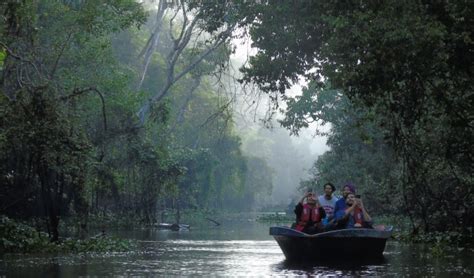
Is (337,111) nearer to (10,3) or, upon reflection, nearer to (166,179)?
(166,179)

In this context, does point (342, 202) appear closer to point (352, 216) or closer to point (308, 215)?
point (352, 216)

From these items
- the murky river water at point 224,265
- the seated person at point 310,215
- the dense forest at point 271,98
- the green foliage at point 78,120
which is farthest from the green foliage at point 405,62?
the green foliage at point 78,120

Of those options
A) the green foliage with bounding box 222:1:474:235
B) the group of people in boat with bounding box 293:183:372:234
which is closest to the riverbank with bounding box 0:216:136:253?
the group of people in boat with bounding box 293:183:372:234

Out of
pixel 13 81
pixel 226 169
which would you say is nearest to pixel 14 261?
Answer: pixel 13 81

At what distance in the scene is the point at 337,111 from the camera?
45094 mm

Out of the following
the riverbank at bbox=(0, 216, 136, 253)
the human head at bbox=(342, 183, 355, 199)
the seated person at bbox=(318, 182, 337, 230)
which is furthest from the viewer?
the seated person at bbox=(318, 182, 337, 230)

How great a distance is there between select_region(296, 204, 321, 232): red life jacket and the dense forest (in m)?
2.30

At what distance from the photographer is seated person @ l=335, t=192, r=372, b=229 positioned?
17094 millimetres

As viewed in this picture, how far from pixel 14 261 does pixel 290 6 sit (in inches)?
380

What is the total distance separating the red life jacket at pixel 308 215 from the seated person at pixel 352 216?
46 centimetres

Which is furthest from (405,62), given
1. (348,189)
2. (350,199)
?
(348,189)

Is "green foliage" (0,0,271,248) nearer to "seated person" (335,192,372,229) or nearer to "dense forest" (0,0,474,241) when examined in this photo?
"dense forest" (0,0,474,241)

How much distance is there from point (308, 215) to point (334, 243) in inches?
51.5

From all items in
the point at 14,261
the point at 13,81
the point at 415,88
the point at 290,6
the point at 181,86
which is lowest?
the point at 14,261
